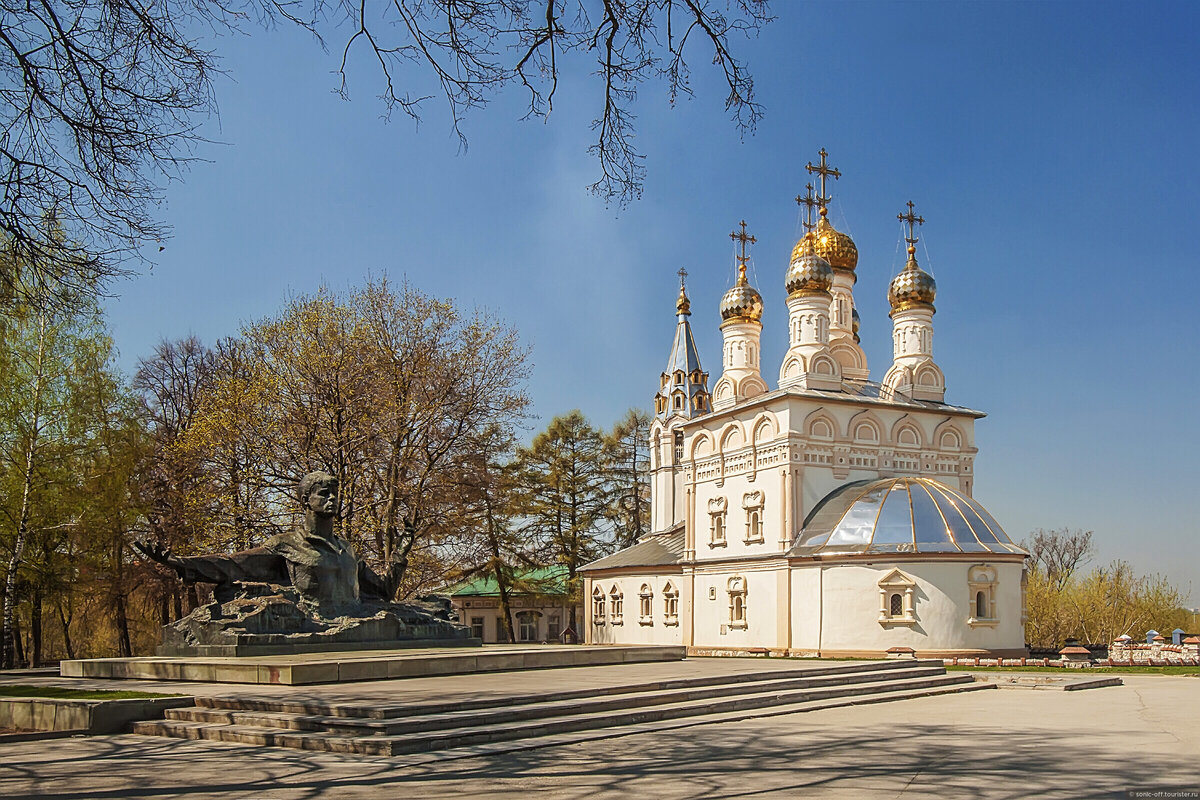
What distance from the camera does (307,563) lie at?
47.9 ft

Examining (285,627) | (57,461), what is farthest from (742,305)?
(285,627)

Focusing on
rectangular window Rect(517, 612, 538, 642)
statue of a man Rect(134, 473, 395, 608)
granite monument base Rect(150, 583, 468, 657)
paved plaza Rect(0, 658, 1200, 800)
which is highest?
statue of a man Rect(134, 473, 395, 608)

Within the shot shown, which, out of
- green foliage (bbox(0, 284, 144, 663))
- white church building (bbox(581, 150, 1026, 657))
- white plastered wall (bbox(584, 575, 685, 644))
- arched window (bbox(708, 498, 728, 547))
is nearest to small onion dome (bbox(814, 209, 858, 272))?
white church building (bbox(581, 150, 1026, 657))

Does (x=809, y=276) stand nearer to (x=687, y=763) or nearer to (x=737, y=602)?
(x=737, y=602)

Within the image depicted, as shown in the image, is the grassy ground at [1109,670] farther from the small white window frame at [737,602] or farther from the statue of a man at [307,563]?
the statue of a man at [307,563]

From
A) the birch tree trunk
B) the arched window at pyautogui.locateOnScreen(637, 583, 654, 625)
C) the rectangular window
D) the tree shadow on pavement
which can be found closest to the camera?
the tree shadow on pavement

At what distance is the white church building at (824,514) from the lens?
2700cm

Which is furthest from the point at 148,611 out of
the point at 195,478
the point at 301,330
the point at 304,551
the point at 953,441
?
the point at 953,441

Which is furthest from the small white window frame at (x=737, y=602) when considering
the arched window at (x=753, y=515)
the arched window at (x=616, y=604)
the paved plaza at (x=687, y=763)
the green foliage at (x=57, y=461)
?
the paved plaza at (x=687, y=763)

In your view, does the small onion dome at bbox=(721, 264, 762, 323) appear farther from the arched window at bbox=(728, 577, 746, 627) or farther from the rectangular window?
the rectangular window

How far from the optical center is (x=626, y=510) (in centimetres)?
4897

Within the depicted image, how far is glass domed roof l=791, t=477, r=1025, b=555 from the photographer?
27.1 metres

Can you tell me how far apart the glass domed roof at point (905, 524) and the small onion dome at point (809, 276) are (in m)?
7.52

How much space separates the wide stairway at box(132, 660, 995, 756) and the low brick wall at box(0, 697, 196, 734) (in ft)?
0.45
